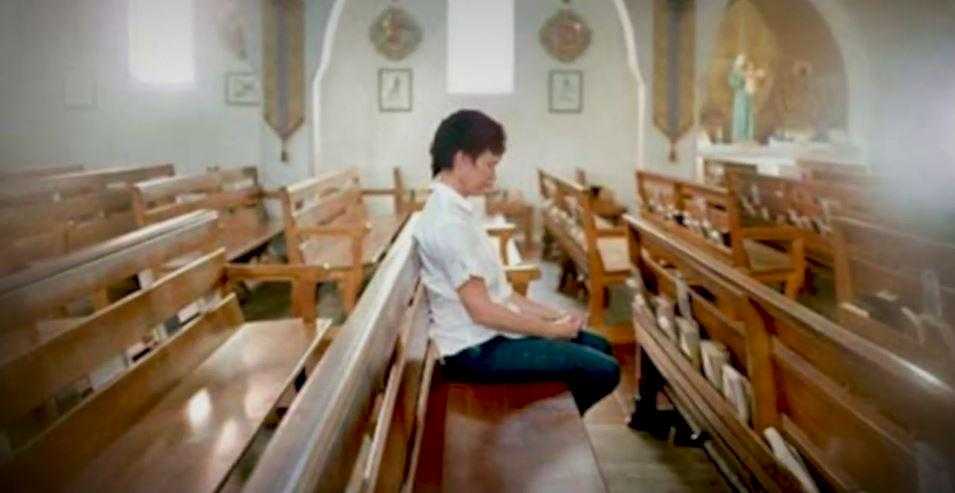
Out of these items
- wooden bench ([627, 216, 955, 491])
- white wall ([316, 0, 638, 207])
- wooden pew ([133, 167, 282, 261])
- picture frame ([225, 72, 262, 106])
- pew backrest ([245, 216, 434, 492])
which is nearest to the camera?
pew backrest ([245, 216, 434, 492])

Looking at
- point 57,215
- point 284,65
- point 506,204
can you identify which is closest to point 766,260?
point 57,215

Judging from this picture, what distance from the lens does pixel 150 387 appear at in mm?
2395

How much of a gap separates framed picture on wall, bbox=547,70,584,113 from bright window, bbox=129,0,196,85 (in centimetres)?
359

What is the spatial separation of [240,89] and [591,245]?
15.3 ft

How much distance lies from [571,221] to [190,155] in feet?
13.3

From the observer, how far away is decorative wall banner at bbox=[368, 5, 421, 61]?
9281 mm

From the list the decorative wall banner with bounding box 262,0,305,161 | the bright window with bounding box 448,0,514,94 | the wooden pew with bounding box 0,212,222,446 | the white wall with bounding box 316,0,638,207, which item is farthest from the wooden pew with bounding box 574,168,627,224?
the wooden pew with bounding box 0,212,222,446

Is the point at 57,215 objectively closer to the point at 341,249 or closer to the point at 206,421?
the point at 341,249

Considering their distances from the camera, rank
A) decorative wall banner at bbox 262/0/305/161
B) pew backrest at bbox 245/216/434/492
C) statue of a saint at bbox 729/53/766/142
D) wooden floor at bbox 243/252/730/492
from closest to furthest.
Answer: pew backrest at bbox 245/216/434/492 → wooden floor at bbox 243/252/730/492 → decorative wall banner at bbox 262/0/305/161 → statue of a saint at bbox 729/53/766/142

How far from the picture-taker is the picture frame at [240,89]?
8.53 m

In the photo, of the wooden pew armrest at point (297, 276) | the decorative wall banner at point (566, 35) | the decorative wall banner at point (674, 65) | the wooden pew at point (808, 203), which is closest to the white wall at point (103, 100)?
the decorative wall banner at point (566, 35)

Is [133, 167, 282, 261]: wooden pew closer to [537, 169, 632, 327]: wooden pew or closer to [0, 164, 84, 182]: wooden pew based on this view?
[0, 164, 84, 182]: wooden pew

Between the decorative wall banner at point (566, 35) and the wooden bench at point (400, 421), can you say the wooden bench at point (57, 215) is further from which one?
the decorative wall banner at point (566, 35)

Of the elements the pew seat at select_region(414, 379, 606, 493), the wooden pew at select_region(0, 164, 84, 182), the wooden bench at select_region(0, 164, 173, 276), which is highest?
the wooden pew at select_region(0, 164, 84, 182)
